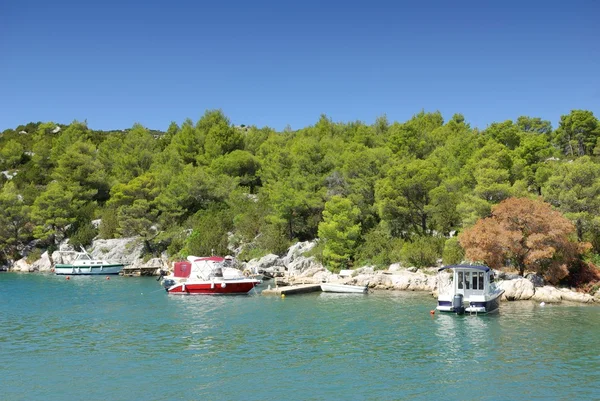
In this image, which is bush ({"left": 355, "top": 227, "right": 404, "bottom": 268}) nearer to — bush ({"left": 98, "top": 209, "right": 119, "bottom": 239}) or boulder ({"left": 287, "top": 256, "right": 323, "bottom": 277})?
boulder ({"left": 287, "top": 256, "right": 323, "bottom": 277})

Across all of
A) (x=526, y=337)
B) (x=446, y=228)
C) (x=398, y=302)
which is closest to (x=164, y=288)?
(x=398, y=302)

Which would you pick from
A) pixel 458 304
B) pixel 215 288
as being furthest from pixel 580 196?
pixel 215 288

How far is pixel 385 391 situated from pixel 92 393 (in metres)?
11.3

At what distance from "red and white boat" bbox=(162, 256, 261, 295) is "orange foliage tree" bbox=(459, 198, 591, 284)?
63.6 feet

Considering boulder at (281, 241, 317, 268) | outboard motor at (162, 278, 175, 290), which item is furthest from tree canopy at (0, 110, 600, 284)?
outboard motor at (162, 278, 175, 290)

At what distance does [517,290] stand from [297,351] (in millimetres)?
22171

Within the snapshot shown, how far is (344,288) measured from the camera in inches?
1789

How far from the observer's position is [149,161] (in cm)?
8681

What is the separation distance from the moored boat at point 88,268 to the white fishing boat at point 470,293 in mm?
45688

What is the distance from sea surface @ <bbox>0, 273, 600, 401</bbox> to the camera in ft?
66.8

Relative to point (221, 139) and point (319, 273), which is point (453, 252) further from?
point (221, 139)

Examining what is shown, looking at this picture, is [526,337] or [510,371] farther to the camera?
[526,337]

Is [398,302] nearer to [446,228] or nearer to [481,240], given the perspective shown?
[481,240]

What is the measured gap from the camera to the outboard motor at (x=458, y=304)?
114 ft
